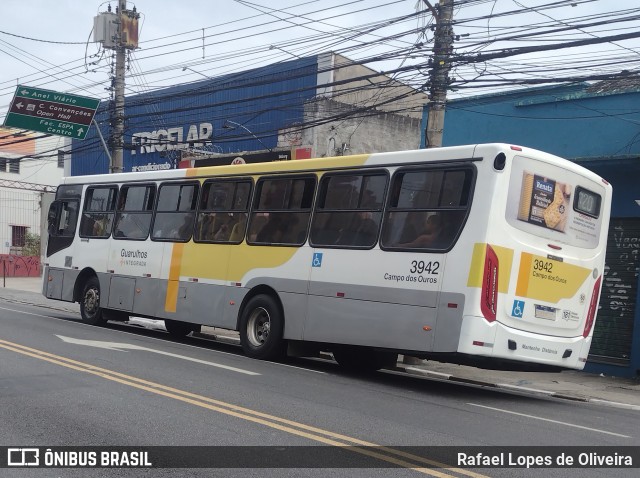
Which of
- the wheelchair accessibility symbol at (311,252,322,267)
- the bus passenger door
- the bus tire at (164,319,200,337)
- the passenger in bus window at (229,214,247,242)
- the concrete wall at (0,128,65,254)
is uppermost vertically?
the concrete wall at (0,128,65,254)

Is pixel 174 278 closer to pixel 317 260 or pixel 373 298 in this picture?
pixel 317 260

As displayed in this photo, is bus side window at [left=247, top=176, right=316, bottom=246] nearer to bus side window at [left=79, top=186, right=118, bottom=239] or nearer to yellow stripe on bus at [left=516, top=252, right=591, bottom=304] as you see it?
yellow stripe on bus at [left=516, top=252, right=591, bottom=304]

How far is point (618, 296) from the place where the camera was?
639 inches

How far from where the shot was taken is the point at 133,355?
12789 millimetres

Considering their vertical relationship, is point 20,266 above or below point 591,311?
below

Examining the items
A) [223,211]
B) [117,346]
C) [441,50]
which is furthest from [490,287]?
[441,50]

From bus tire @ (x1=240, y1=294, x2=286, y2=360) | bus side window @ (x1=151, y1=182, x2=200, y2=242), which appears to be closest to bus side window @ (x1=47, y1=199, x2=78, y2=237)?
bus side window @ (x1=151, y1=182, x2=200, y2=242)

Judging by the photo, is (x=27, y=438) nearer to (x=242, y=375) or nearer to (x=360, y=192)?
(x=242, y=375)

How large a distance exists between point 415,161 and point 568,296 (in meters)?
2.80

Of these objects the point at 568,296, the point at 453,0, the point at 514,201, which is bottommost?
the point at 568,296

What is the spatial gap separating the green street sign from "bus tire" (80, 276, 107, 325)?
9534mm

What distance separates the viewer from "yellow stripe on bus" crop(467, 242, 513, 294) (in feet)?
34.2

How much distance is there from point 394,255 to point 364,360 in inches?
119

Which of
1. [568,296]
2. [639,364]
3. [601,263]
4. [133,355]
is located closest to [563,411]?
[568,296]
